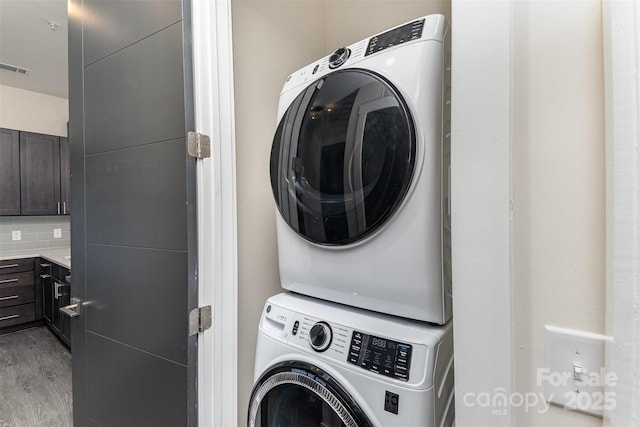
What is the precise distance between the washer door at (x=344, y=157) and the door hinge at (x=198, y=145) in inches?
10.9

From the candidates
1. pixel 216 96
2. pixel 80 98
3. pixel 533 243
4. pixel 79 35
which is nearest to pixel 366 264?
pixel 533 243

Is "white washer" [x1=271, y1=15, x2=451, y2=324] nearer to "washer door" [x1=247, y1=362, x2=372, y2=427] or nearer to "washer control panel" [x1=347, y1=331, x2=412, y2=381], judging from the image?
"washer control panel" [x1=347, y1=331, x2=412, y2=381]

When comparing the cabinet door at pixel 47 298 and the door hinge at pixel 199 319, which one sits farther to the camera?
the cabinet door at pixel 47 298

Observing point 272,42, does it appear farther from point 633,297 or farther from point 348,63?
point 633,297

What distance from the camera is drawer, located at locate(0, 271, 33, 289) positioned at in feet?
10.9

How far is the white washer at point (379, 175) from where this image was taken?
2.50 ft

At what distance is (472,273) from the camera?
1.90ft

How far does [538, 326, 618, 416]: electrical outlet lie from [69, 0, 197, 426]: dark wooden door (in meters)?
1.01

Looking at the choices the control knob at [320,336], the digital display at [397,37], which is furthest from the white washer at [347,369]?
the digital display at [397,37]

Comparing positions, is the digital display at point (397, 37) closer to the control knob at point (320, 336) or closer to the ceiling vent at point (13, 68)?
the control knob at point (320, 336)

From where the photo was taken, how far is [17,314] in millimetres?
3447

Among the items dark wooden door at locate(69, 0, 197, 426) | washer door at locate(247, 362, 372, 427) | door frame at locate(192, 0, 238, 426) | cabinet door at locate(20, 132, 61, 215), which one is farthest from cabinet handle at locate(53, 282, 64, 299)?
washer door at locate(247, 362, 372, 427)

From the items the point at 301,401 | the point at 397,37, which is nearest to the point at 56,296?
the point at 301,401

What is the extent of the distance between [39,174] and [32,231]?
76cm
